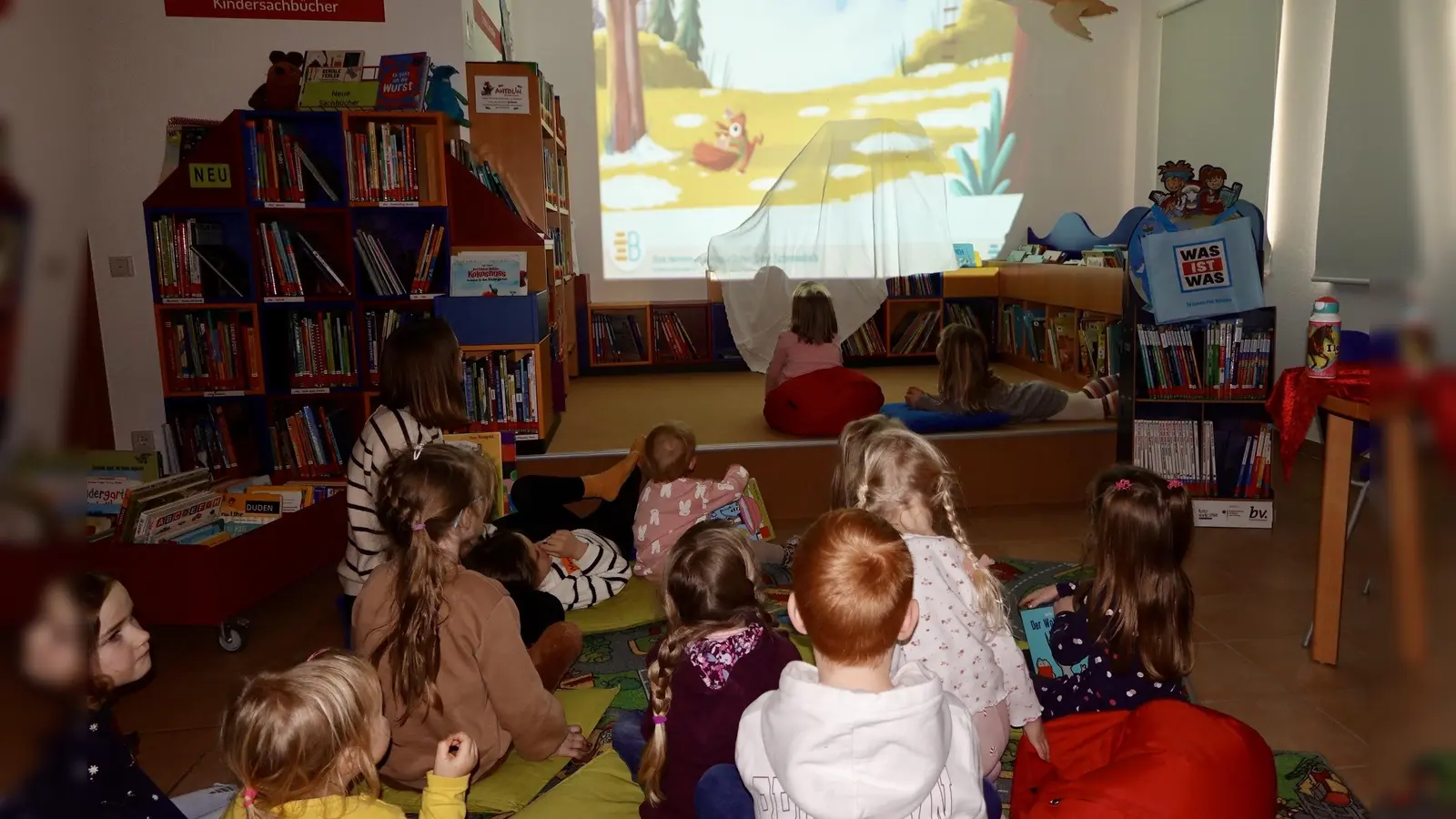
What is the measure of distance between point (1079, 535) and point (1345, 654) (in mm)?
1218

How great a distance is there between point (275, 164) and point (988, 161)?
17.0 ft

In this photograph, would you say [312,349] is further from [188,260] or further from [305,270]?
[188,260]

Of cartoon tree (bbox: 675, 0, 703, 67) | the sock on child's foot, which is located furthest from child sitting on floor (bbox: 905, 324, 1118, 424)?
cartoon tree (bbox: 675, 0, 703, 67)

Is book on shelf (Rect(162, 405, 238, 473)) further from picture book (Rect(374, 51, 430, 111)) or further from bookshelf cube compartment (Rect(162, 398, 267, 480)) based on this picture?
picture book (Rect(374, 51, 430, 111))

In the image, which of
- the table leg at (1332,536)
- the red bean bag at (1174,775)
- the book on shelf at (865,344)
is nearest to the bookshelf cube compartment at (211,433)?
the red bean bag at (1174,775)

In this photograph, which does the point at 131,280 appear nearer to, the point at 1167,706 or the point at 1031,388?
the point at 1031,388

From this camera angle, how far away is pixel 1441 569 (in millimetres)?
191

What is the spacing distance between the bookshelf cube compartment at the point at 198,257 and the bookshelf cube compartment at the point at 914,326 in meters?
4.25

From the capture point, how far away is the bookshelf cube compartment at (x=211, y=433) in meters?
3.93

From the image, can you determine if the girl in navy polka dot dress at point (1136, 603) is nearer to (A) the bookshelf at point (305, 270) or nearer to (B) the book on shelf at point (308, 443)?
(A) the bookshelf at point (305, 270)

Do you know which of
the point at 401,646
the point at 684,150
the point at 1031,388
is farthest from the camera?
the point at 684,150

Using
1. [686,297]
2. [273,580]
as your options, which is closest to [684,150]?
[686,297]

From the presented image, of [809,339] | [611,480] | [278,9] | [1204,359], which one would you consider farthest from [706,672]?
[278,9]

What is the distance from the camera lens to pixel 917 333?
685cm
